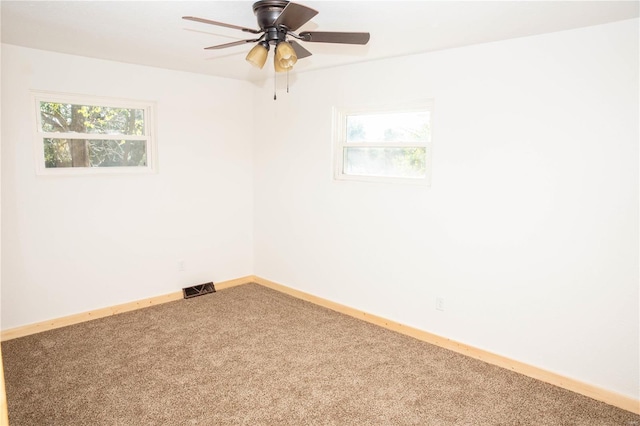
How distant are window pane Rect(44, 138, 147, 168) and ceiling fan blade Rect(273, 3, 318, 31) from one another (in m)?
2.64

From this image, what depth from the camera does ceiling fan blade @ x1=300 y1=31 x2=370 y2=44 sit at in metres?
2.24

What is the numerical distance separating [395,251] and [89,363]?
261 cm

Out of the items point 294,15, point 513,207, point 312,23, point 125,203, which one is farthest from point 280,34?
point 125,203

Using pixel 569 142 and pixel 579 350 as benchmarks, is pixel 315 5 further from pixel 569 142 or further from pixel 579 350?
pixel 579 350

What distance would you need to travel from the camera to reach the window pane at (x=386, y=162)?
3629mm

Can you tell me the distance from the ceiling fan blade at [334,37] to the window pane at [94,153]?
2.62m

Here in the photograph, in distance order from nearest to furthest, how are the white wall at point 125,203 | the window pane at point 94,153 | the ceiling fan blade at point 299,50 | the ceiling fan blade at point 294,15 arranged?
the ceiling fan blade at point 294,15
the ceiling fan blade at point 299,50
the white wall at point 125,203
the window pane at point 94,153

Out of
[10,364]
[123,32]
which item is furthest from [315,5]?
[10,364]

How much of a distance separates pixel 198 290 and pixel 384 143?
2.58 m

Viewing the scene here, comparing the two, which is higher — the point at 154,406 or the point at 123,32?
the point at 123,32

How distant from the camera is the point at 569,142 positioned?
277 cm

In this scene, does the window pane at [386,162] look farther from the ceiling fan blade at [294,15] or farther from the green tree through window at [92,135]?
the green tree through window at [92,135]

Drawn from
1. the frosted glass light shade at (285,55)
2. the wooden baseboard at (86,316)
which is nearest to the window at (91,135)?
the wooden baseboard at (86,316)

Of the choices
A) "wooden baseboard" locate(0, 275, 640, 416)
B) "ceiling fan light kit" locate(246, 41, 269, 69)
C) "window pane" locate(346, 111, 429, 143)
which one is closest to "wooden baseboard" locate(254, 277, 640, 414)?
"wooden baseboard" locate(0, 275, 640, 416)
